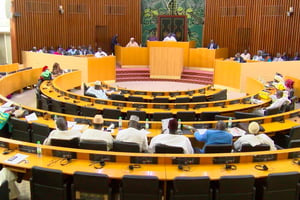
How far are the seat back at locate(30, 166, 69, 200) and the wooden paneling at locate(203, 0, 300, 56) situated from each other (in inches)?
592

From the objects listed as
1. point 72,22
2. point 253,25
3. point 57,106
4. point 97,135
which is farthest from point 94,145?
point 72,22

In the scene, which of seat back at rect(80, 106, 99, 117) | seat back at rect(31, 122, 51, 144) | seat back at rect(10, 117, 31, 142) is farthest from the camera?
seat back at rect(80, 106, 99, 117)

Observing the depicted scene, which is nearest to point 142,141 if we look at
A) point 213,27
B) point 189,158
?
point 189,158

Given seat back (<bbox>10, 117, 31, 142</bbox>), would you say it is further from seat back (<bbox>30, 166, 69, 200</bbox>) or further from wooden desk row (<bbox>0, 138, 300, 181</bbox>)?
seat back (<bbox>30, 166, 69, 200</bbox>)

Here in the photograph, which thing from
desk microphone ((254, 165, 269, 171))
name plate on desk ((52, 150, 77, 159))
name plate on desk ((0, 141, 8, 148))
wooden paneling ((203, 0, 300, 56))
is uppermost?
wooden paneling ((203, 0, 300, 56))

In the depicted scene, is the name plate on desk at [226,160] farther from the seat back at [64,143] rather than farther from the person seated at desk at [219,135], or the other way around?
the seat back at [64,143]

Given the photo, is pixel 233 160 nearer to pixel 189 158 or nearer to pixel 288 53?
pixel 189 158

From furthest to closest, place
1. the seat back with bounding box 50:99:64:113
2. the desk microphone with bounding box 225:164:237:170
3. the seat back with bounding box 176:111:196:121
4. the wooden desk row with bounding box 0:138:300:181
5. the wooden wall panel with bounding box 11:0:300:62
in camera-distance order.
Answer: the wooden wall panel with bounding box 11:0:300:62, the seat back with bounding box 50:99:64:113, the seat back with bounding box 176:111:196:121, the desk microphone with bounding box 225:164:237:170, the wooden desk row with bounding box 0:138:300:181

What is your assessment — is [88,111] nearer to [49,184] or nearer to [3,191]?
[49,184]

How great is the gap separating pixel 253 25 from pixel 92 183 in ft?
51.1

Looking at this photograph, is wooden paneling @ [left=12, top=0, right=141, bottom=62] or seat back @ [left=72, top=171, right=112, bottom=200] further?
wooden paneling @ [left=12, top=0, right=141, bottom=62]

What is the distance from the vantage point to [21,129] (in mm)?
6523

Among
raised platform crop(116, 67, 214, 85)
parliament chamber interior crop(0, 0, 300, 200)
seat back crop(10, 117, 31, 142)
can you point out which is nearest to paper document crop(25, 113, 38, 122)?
parliament chamber interior crop(0, 0, 300, 200)

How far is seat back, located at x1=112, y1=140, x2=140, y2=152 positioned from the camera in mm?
4930
